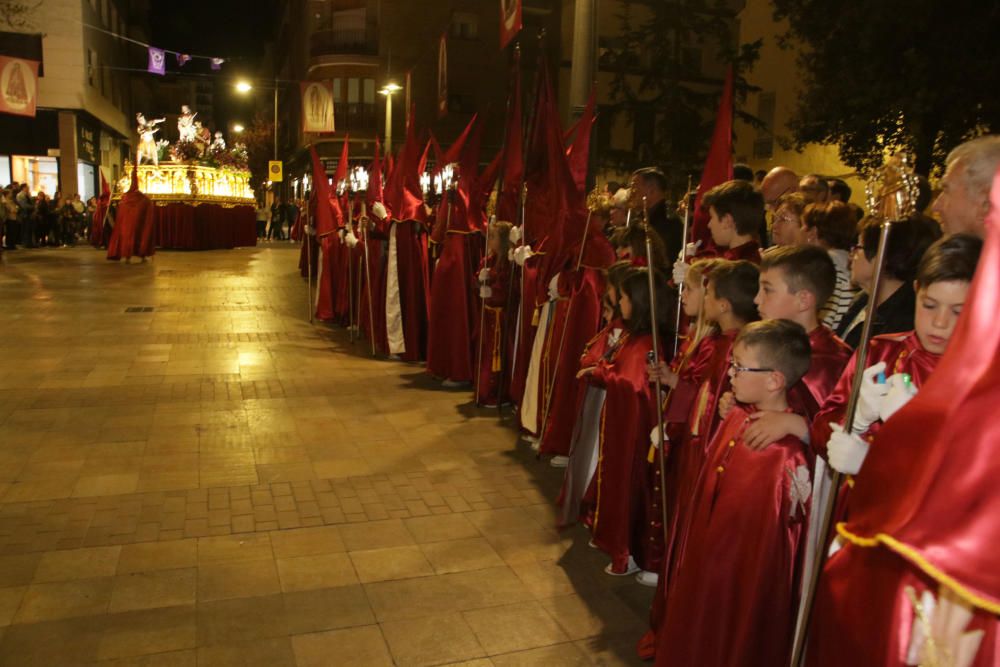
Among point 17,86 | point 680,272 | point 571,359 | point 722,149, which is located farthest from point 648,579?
point 17,86

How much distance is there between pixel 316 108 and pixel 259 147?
31635mm

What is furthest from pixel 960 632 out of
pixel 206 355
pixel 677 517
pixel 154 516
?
pixel 206 355

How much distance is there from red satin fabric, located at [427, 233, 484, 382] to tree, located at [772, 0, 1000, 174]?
9.16m

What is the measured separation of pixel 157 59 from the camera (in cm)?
2797

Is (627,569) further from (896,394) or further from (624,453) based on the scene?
(896,394)

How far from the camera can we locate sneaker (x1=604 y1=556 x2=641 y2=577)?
4.44 meters

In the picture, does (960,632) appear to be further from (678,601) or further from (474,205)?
(474,205)

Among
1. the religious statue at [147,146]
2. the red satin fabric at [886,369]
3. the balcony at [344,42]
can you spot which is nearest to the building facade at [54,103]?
the religious statue at [147,146]

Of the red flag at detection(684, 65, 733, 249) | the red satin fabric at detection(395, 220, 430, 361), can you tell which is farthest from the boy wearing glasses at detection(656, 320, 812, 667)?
the red satin fabric at detection(395, 220, 430, 361)

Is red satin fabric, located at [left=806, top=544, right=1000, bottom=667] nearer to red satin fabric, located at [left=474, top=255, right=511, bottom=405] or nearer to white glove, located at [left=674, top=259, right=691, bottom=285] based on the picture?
white glove, located at [left=674, top=259, right=691, bottom=285]

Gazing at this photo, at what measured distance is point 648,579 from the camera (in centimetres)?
436

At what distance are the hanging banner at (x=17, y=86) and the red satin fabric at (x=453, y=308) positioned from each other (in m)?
19.2

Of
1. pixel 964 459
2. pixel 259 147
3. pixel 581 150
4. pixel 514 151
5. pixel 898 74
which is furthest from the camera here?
pixel 259 147

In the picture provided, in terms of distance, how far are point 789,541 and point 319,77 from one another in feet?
162
